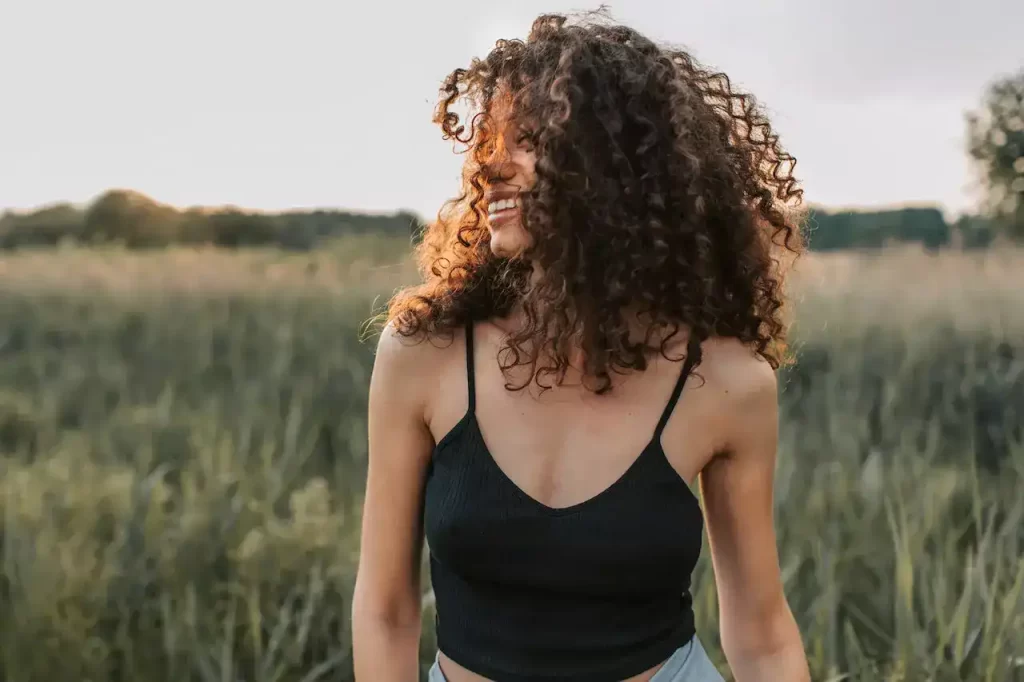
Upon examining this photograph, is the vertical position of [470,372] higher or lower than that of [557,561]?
higher

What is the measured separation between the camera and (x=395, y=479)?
45.0 inches

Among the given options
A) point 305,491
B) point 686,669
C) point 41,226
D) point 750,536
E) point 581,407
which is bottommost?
point 305,491

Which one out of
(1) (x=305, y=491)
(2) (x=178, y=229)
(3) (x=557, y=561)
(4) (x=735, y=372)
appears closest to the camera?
(3) (x=557, y=561)

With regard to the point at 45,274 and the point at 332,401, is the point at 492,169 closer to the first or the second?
the point at 332,401

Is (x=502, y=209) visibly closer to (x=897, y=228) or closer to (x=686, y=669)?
(x=686, y=669)

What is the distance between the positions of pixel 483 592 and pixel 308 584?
1.18 meters

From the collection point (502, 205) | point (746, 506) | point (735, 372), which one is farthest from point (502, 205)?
point (746, 506)

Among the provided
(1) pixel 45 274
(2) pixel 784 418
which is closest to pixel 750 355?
(2) pixel 784 418

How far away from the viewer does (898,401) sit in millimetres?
3537

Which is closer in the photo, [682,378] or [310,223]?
[682,378]

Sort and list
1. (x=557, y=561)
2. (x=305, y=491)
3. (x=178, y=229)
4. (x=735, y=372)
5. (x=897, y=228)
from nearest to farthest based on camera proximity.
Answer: (x=557, y=561) → (x=735, y=372) → (x=305, y=491) → (x=178, y=229) → (x=897, y=228)

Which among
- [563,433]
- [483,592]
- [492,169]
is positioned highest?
[492,169]

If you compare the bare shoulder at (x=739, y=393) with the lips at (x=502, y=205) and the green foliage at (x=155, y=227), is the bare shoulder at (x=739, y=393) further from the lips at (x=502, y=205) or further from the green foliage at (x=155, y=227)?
the green foliage at (x=155, y=227)

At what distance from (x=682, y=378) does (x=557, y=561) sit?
0.27 m
